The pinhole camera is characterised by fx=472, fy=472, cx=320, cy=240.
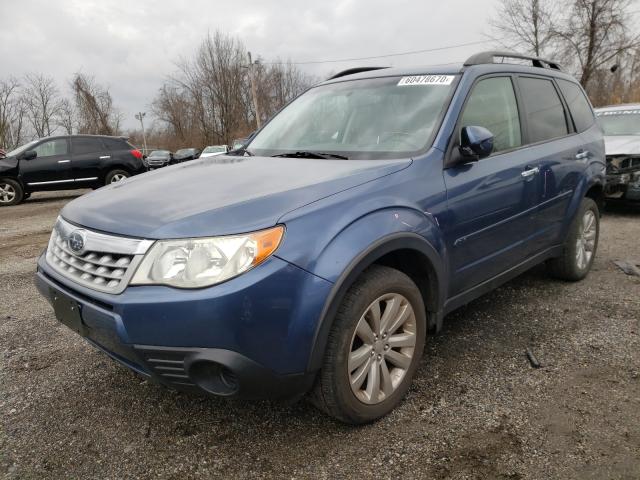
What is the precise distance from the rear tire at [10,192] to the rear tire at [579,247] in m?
11.9

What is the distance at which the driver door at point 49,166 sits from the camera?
1136 centimetres

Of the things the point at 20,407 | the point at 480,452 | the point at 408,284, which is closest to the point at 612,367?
the point at 480,452

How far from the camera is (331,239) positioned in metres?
1.94

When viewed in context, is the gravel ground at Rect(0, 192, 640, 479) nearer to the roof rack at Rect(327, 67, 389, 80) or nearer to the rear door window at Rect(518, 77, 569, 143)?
the rear door window at Rect(518, 77, 569, 143)

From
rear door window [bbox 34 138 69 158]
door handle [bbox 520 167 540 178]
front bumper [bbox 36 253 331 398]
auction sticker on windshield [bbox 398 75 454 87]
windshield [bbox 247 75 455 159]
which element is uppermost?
rear door window [bbox 34 138 69 158]

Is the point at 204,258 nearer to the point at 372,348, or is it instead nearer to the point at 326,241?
the point at 326,241

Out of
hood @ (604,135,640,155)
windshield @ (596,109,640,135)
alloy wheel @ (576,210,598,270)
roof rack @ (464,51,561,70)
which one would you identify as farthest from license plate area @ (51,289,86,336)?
windshield @ (596,109,640,135)

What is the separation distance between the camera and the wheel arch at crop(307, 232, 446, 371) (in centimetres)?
192

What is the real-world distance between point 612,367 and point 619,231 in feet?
13.3

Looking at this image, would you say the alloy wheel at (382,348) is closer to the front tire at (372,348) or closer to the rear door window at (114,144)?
the front tire at (372,348)

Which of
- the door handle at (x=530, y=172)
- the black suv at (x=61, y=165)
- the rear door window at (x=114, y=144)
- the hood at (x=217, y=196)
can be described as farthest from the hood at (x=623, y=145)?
the rear door window at (x=114, y=144)

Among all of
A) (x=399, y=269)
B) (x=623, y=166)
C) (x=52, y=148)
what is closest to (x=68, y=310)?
(x=399, y=269)

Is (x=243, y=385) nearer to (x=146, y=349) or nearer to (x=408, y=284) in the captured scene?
(x=146, y=349)

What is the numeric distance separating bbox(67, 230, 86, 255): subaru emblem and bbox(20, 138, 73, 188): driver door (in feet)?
35.4
